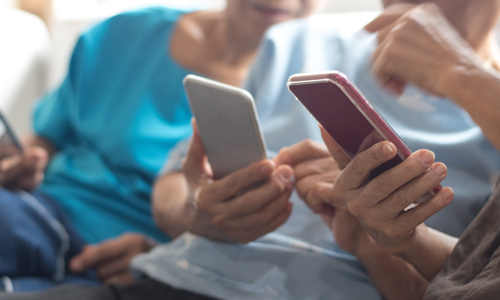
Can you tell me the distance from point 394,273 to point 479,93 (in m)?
0.22

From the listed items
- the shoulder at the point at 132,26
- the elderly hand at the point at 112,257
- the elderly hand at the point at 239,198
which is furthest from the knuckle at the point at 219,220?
the shoulder at the point at 132,26

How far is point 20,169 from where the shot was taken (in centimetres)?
85

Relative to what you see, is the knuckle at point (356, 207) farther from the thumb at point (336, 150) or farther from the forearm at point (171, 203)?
the forearm at point (171, 203)

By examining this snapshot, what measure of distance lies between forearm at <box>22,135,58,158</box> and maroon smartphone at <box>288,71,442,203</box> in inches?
35.1

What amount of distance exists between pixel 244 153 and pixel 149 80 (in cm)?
58

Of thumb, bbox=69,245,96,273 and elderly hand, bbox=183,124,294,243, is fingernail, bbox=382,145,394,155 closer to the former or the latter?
elderly hand, bbox=183,124,294,243

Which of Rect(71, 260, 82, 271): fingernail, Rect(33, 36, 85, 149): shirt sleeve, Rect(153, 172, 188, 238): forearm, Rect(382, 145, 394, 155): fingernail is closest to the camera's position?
Rect(382, 145, 394, 155): fingernail

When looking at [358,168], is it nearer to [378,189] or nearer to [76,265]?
[378,189]

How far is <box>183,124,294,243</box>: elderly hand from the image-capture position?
49 cm

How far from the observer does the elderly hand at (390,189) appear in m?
0.34

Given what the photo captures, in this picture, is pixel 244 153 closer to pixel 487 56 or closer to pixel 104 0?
pixel 487 56

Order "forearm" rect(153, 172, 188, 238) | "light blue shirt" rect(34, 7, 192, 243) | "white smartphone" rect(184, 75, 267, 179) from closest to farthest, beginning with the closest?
"white smartphone" rect(184, 75, 267, 179) → "forearm" rect(153, 172, 188, 238) → "light blue shirt" rect(34, 7, 192, 243)

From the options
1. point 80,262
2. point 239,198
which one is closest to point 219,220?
point 239,198

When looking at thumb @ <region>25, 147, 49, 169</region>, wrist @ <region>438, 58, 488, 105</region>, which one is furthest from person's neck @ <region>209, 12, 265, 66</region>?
wrist @ <region>438, 58, 488, 105</region>
